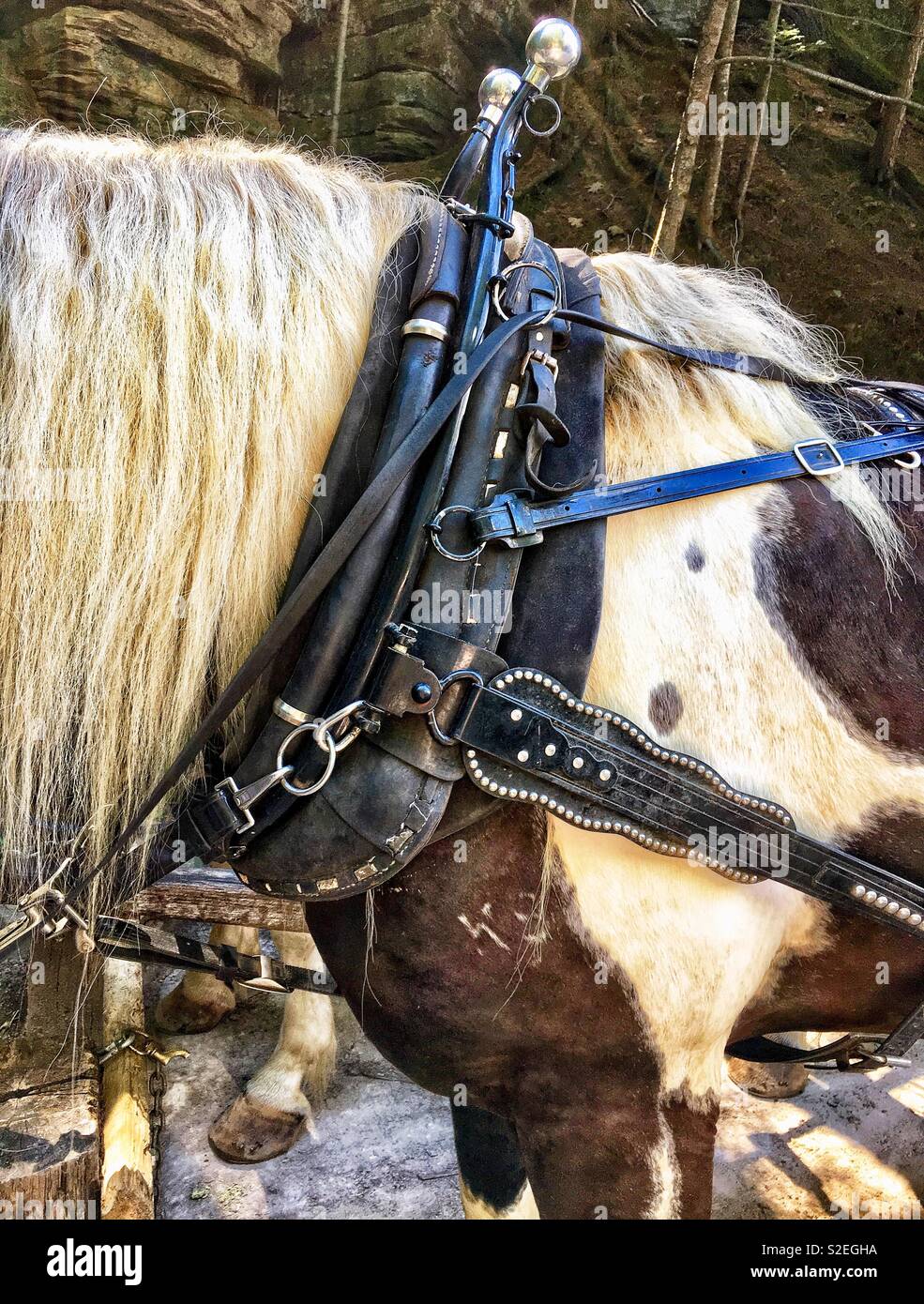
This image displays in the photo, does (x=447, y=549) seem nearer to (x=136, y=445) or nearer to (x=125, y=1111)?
(x=136, y=445)

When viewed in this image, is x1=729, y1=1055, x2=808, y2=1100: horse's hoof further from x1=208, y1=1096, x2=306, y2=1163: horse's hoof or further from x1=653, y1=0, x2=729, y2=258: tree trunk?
x1=653, y1=0, x2=729, y2=258: tree trunk

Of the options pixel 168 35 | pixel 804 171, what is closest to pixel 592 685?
pixel 168 35

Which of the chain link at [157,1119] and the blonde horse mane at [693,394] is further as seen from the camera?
the chain link at [157,1119]

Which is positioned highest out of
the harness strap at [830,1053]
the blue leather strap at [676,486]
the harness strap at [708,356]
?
the harness strap at [708,356]

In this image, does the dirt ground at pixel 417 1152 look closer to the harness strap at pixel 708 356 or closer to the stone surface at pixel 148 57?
the harness strap at pixel 708 356

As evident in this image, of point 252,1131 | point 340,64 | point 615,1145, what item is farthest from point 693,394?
point 340,64

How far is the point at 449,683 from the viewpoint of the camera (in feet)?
3.22

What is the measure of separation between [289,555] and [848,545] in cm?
75

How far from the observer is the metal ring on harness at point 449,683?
0.97 m

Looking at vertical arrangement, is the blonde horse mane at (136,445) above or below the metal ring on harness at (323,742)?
above

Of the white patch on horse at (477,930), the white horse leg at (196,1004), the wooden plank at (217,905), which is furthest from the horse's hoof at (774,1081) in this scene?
the white patch on horse at (477,930)

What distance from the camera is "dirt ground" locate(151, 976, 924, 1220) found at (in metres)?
2.29

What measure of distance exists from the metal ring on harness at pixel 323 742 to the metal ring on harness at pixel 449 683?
84mm
